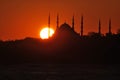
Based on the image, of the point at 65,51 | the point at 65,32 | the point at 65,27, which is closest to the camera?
the point at 65,51

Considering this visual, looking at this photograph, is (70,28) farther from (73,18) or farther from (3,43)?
(3,43)

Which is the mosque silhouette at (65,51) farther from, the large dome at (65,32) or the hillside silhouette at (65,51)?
the large dome at (65,32)

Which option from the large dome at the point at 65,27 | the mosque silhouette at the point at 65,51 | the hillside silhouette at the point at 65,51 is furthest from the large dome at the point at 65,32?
the hillside silhouette at the point at 65,51

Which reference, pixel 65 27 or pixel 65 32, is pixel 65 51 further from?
→ pixel 65 27

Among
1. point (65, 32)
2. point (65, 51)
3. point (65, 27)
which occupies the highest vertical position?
point (65, 27)

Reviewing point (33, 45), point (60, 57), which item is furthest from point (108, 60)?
point (33, 45)

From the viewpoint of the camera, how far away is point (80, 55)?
107500 mm

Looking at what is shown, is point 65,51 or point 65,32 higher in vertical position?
point 65,32

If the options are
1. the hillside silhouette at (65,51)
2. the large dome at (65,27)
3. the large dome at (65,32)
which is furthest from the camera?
the large dome at (65,27)

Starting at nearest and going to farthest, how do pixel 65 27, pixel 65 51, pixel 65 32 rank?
1. pixel 65 51
2. pixel 65 32
3. pixel 65 27

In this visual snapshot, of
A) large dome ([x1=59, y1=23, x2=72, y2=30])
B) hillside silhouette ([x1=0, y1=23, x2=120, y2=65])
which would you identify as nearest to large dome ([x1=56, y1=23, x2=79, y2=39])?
large dome ([x1=59, y1=23, x2=72, y2=30])

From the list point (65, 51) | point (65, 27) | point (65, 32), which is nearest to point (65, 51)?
point (65, 51)

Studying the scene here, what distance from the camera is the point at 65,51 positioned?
4294 inches

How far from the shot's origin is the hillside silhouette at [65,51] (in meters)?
105
